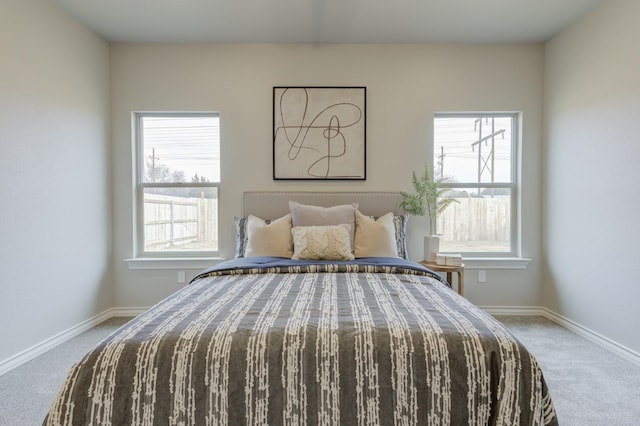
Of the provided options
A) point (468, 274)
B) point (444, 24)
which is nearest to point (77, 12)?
→ point (444, 24)

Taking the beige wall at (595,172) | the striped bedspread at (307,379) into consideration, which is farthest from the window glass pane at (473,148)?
the striped bedspread at (307,379)

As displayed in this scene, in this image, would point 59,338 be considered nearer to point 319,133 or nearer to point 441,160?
point 319,133

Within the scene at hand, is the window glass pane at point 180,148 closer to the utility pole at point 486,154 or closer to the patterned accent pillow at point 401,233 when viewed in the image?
the patterned accent pillow at point 401,233

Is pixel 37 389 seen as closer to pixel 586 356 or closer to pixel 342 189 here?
pixel 342 189

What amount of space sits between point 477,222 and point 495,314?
35.7 inches

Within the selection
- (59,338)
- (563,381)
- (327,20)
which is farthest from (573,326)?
(59,338)

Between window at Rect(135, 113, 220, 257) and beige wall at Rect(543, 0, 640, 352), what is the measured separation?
324cm

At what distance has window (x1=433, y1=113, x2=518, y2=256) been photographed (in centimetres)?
353

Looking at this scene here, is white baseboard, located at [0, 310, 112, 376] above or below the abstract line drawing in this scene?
below

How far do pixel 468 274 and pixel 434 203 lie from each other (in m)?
0.81

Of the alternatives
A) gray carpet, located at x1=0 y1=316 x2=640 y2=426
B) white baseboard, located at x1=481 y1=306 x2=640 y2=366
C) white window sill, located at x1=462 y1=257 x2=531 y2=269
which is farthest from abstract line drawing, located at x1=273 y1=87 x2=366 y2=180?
gray carpet, located at x1=0 y1=316 x2=640 y2=426

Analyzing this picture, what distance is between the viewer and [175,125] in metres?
3.56

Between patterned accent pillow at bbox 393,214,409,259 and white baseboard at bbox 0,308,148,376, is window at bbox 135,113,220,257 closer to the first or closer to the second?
white baseboard at bbox 0,308,148,376

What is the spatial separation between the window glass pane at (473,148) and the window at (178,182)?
7.41 ft
